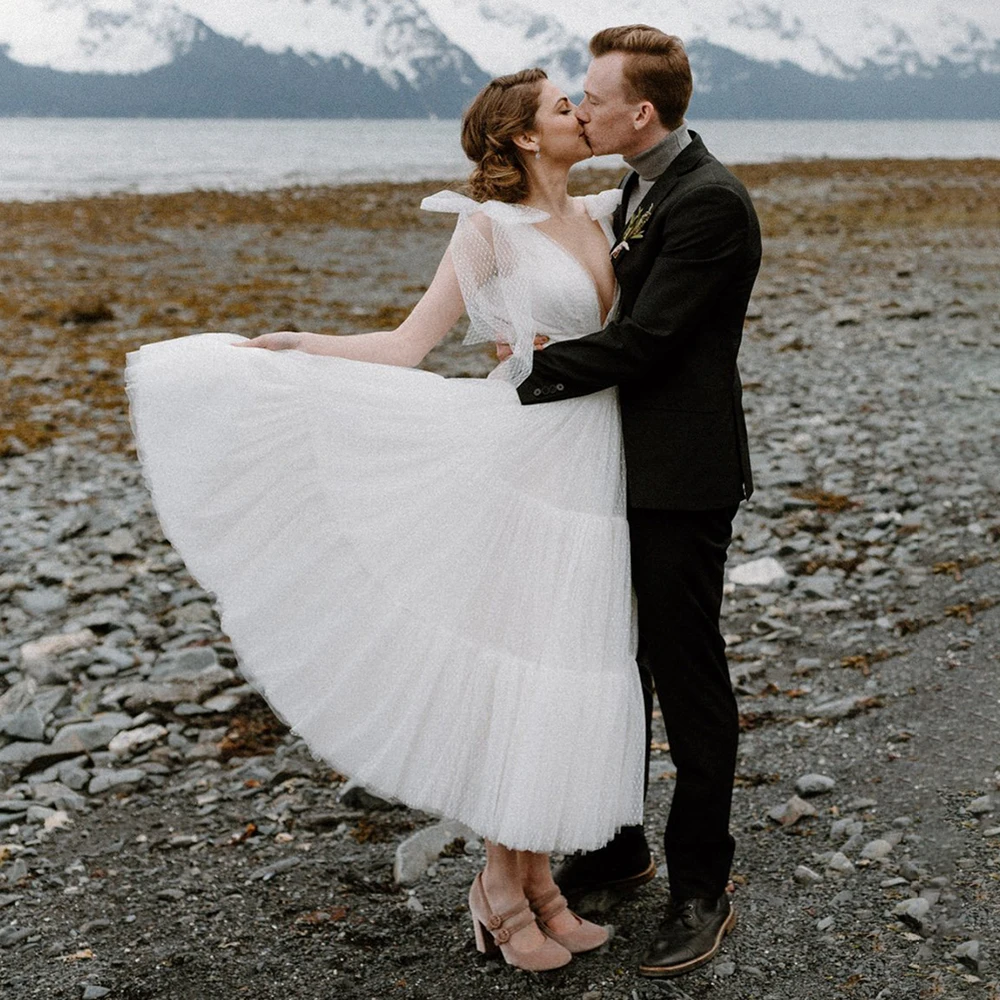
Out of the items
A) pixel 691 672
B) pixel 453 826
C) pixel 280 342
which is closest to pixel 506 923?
pixel 453 826

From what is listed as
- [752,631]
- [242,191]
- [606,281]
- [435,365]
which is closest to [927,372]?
[435,365]

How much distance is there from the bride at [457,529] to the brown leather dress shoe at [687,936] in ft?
2.01

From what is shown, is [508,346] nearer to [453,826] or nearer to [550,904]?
[550,904]

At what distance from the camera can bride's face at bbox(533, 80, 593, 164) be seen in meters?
4.04

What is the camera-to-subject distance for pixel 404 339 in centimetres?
430

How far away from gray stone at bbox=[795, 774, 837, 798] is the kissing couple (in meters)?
1.40

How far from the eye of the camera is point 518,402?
4086mm

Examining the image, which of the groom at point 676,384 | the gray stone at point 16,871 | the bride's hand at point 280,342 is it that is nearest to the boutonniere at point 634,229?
the groom at point 676,384

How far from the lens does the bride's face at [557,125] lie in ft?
13.2

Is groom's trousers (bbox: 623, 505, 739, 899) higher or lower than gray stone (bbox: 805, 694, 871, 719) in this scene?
higher

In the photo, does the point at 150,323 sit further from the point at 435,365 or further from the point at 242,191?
the point at 242,191

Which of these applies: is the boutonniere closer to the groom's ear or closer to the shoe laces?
the groom's ear

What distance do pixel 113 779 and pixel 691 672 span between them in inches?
131

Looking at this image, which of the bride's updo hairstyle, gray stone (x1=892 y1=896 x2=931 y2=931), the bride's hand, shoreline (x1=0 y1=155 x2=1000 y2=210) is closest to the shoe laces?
gray stone (x1=892 y1=896 x2=931 y2=931)
